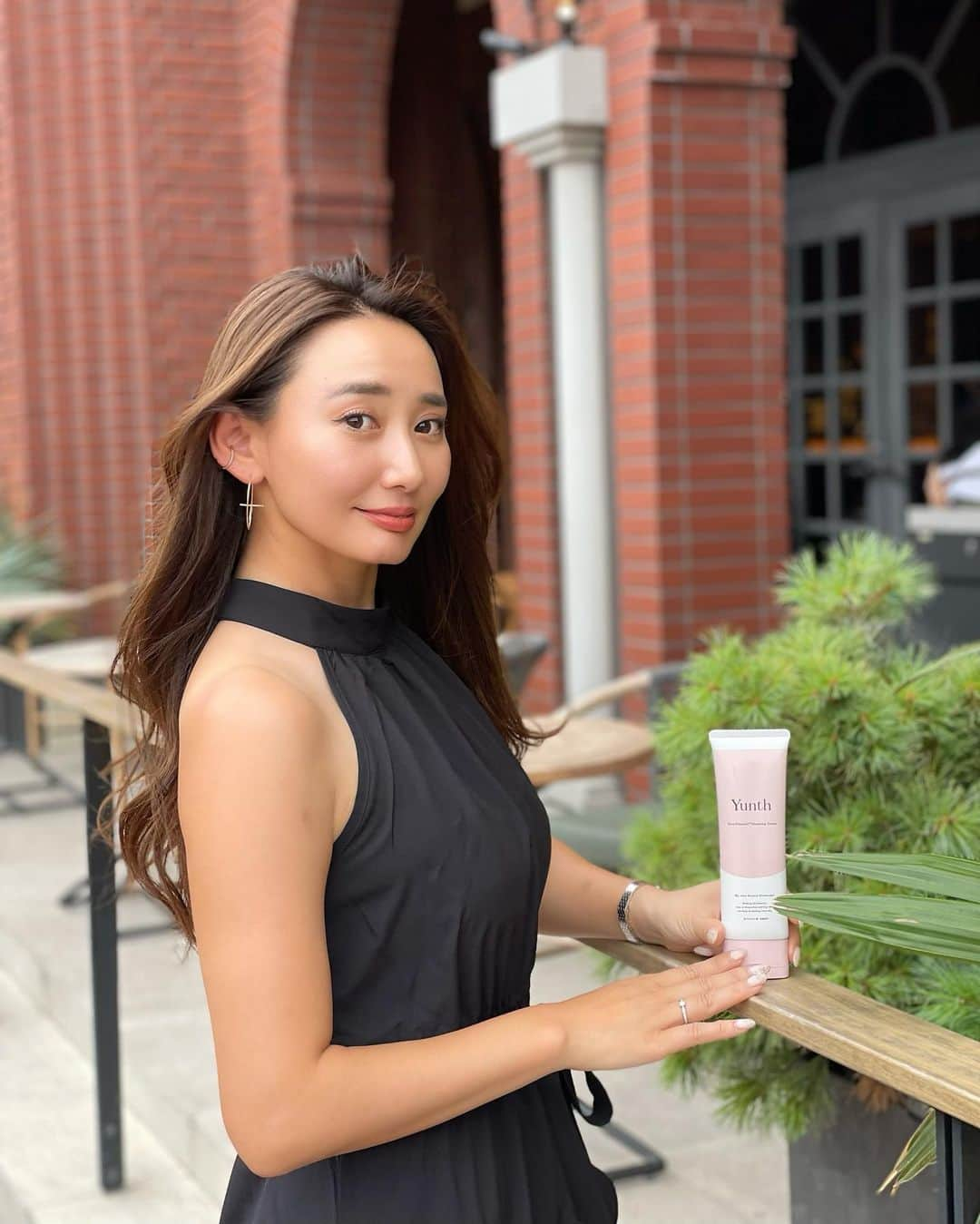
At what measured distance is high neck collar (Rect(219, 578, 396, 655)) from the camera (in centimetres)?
149

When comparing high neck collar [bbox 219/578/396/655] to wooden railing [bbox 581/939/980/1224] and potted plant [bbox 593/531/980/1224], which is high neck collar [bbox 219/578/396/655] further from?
potted plant [bbox 593/531/980/1224]

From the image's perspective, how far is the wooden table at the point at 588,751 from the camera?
149 inches

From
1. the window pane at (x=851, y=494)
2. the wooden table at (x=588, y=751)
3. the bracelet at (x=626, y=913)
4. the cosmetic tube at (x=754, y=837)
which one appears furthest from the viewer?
the window pane at (x=851, y=494)

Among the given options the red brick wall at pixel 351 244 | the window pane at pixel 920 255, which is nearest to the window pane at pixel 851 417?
the window pane at pixel 920 255

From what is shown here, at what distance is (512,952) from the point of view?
59.4 inches

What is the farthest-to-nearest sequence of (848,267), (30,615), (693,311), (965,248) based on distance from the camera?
(30,615)
(848,267)
(965,248)
(693,311)

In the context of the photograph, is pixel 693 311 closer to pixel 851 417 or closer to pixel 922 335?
pixel 922 335

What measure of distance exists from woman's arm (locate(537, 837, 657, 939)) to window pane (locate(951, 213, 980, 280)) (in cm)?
552

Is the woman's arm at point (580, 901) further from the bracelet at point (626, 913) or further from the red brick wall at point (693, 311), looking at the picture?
the red brick wall at point (693, 311)

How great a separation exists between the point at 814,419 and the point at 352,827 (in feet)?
21.1

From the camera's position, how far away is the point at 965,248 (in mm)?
6680

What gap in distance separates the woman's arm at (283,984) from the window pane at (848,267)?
6.28 m

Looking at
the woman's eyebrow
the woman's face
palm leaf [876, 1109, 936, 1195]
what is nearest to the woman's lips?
the woman's face

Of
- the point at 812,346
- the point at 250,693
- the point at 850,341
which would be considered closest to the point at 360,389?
the point at 250,693
